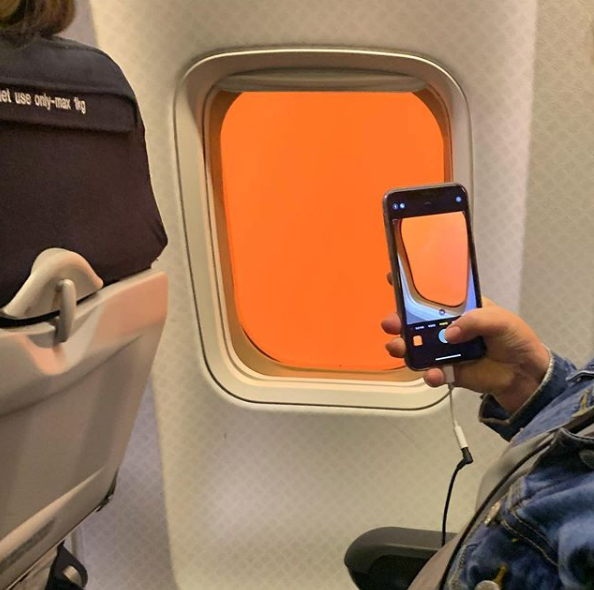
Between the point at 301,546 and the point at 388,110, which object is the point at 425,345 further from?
the point at 301,546

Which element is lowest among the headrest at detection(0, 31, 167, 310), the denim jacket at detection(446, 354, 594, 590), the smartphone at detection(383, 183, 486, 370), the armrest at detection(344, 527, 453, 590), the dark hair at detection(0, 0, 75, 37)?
the armrest at detection(344, 527, 453, 590)

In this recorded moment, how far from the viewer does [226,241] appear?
4.83 feet

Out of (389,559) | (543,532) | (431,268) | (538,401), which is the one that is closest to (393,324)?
(431,268)

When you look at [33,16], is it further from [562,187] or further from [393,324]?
[562,187]

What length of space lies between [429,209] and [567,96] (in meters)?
0.40

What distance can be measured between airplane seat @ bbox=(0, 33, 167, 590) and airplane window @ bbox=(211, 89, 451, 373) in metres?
0.45

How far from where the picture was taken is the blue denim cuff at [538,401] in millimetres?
893

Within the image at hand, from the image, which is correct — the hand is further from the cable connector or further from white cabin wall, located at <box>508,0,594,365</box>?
white cabin wall, located at <box>508,0,594,365</box>

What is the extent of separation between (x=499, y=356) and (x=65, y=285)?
0.55 meters

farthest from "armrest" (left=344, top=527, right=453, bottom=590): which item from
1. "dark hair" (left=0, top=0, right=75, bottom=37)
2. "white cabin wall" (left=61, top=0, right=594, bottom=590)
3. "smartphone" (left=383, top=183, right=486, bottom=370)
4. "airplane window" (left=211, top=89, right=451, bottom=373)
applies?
"dark hair" (left=0, top=0, right=75, bottom=37)

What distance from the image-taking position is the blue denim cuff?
89cm

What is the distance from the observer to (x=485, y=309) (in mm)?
899

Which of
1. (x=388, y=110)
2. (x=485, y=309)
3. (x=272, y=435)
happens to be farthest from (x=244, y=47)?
(x=272, y=435)

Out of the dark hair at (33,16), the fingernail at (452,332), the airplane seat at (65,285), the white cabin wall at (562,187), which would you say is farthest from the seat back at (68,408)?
the white cabin wall at (562,187)
